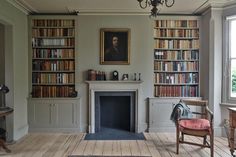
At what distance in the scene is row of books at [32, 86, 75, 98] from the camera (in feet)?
18.6

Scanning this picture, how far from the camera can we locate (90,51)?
5684 mm

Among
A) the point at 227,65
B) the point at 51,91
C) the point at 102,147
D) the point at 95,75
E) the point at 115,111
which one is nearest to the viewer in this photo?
the point at 102,147

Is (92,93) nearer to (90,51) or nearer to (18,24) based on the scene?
(90,51)

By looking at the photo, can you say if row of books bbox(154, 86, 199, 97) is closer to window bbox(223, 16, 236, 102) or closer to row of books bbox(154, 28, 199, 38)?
window bbox(223, 16, 236, 102)

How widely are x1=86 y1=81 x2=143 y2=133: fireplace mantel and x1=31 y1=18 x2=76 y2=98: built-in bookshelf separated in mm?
472

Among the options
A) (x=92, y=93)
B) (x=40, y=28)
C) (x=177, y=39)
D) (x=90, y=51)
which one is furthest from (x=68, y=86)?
(x=177, y=39)

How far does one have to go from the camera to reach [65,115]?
18.4ft

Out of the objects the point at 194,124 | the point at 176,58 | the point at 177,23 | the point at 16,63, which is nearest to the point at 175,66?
the point at 176,58

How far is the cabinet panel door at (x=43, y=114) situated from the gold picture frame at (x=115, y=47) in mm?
1616

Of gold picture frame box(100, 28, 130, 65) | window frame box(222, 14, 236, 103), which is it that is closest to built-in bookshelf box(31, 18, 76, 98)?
gold picture frame box(100, 28, 130, 65)

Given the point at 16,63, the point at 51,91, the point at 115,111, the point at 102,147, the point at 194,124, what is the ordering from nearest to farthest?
the point at 194,124 → the point at 102,147 → the point at 16,63 → the point at 51,91 → the point at 115,111

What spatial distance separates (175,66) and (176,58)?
7.4 inches

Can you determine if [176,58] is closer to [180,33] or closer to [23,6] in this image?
[180,33]

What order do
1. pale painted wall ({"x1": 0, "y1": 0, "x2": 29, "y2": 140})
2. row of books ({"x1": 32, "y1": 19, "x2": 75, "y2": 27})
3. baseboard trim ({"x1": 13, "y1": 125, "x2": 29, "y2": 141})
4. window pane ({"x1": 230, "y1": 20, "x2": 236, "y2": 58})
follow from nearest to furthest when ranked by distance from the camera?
pale painted wall ({"x1": 0, "y1": 0, "x2": 29, "y2": 140}) → baseboard trim ({"x1": 13, "y1": 125, "x2": 29, "y2": 141}) → window pane ({"x1": 230, "y1": 20, "x2": 236, "y2": 58}) → row of books ({"x1": 32, "y1": 19, "x2": 75, "y2": 27})
